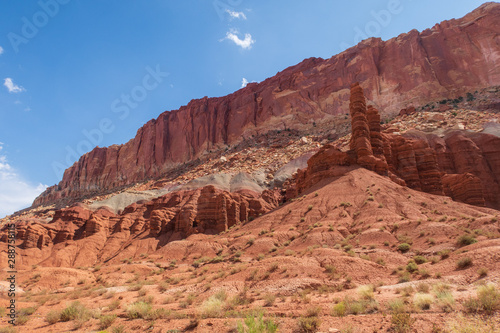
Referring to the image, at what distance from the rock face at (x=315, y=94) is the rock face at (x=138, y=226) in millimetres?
48647

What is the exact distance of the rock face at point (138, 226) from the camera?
119 feet

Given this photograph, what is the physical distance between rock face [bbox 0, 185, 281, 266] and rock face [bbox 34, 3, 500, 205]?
160ft

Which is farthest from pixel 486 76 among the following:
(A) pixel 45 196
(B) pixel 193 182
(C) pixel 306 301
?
(A) pixel 45 196

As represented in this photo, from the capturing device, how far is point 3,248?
4053 centimetres

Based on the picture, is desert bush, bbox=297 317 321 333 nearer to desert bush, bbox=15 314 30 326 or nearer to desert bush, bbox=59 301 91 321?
desert bush, bbox=59 301 91 321

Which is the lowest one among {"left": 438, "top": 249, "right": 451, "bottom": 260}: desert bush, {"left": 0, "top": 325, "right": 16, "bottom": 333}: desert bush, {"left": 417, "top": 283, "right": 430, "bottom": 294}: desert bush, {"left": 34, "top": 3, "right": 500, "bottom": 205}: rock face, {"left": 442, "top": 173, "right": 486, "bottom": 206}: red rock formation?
{"left": 417, "top": 283, "right": 430, "bottom": 294}: desert bush

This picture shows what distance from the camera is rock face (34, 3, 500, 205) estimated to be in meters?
73.9

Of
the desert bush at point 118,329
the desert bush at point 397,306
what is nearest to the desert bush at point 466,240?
the desert bush at point 397,306

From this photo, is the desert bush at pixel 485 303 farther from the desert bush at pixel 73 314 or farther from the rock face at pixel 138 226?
the rock face at pixel 138 226

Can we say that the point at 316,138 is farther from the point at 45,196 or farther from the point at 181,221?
the point at 45,196

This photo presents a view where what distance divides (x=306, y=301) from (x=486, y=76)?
84.5 meters

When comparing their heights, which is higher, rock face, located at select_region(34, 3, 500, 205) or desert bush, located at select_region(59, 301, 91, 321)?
rock face, located at select_region(34, 3, 500, 205)

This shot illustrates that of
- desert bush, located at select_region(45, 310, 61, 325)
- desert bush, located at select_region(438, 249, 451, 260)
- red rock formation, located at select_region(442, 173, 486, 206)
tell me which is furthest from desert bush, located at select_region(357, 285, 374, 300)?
red rock formation, located at select_region(442, 173, 486, 206)

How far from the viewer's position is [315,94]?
9188cm
